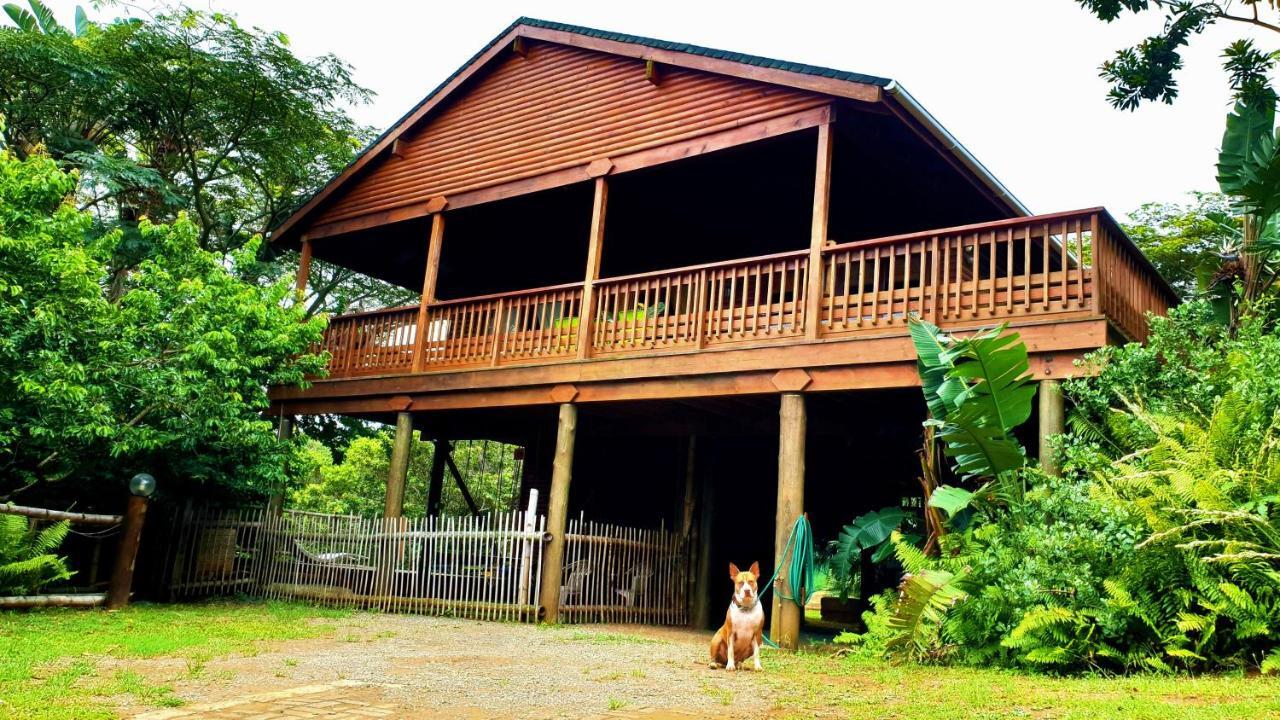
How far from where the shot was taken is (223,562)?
14.7m

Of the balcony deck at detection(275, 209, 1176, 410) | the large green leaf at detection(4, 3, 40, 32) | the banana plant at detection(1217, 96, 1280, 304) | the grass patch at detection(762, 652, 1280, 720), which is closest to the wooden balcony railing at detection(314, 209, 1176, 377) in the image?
the balcony deck at detection(275, 209, 1176, 410)

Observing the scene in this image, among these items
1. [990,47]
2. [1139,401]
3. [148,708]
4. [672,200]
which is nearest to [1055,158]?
[990,47]

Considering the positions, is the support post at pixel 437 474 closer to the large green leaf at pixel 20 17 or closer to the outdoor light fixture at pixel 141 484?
the outdoor light fixture at pixel 141 484

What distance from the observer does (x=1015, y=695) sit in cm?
638

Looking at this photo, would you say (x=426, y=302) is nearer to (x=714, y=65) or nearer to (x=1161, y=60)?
(x=714, y=65)

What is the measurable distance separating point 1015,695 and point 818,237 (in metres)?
5.80

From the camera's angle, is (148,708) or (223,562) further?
(223,562)

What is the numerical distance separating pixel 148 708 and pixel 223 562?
9601 mm

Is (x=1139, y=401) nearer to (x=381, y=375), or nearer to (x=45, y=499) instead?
(x=381, y=375)

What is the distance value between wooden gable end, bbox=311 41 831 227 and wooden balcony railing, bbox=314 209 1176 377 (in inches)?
75.1

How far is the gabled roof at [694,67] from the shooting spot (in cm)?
1069

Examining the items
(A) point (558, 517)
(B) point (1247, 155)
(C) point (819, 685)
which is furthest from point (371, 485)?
(B) point (1247, 155)

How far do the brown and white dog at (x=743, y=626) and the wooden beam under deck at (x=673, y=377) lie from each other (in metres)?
3.01

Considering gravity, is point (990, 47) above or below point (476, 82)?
above
